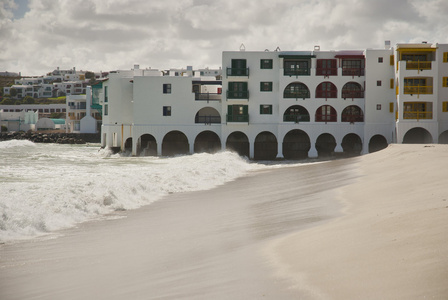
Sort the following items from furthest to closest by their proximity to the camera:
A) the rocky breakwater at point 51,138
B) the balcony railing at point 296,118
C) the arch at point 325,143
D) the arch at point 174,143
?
1. the rocky breakwater at point 51,138
2. the arch at point 174,143
3. the arch at point 325,143
4. the balcony railing at point 296,118

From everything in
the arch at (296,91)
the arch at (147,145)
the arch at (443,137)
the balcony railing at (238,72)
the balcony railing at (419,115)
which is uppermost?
the balcony railing at (238,72)

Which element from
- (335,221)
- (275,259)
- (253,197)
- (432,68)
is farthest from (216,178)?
(432,68)

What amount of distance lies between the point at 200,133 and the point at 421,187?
39350 millimetres

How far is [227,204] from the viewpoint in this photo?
19156mm

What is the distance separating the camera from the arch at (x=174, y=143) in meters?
53.7

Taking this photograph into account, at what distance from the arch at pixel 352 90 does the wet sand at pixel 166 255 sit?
33357mm

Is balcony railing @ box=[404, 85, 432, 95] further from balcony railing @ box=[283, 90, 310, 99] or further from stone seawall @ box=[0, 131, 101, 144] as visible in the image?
stone seawall @ box=[0, 131, 101, 144]

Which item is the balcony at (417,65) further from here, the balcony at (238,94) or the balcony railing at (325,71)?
the balcony at (238,94)

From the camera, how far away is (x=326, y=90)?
5047cm

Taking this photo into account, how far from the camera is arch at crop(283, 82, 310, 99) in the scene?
165ft

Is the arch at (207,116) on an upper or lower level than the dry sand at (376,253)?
upper

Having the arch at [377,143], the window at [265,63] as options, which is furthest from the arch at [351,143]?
the window at [265,63]

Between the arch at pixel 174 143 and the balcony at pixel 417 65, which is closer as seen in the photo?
the balcony at pixel 417 65

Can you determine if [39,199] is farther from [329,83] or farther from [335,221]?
[329,83]
